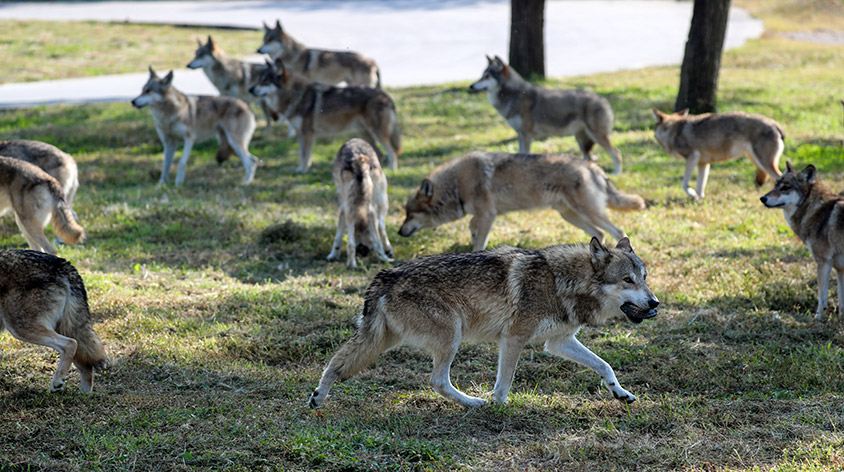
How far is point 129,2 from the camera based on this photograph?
43.8 metres

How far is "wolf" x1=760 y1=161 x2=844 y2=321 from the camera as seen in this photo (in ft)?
28.5

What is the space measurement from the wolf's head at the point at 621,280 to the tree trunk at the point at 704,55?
11346 mm

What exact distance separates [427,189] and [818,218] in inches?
160

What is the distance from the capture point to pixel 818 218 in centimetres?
895

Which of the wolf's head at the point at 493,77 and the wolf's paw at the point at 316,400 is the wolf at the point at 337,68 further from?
the wolf's paw at the point at 316,400

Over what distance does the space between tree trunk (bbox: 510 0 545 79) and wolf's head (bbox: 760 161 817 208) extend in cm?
1257

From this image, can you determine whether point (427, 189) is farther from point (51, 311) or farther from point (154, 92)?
point (154, 92)

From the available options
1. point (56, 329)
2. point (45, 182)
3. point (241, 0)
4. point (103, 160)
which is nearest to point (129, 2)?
point (241, 0)

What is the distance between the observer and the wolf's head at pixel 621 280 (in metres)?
6.56

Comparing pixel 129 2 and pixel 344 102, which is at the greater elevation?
pixel 344 102

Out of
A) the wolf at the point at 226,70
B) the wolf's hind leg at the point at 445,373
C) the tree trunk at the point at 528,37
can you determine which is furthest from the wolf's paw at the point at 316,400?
the tree trunk at the point at 528,37

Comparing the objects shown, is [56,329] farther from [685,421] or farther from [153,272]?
[685,421]

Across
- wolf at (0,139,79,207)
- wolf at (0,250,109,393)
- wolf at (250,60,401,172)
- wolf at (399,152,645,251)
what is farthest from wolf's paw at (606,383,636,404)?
wolf at (250,60,401,172)

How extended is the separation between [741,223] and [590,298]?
221 inches
